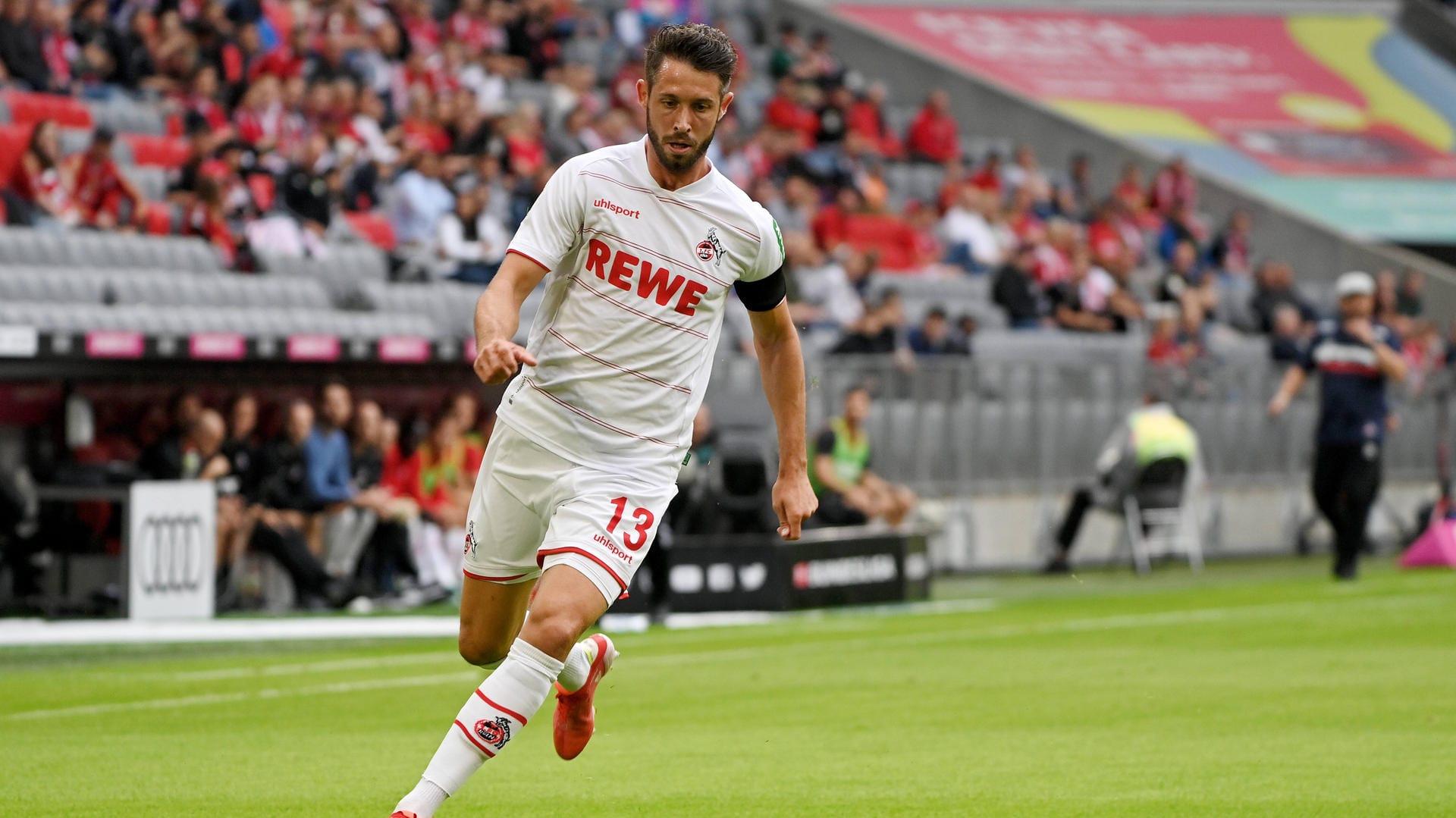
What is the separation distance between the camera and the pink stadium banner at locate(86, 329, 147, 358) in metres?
15.2

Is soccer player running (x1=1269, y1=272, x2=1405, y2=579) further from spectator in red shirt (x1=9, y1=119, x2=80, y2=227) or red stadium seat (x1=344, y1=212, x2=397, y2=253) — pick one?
spectator in red shirt (x1=9, y1=119, x2=80, y2=227)

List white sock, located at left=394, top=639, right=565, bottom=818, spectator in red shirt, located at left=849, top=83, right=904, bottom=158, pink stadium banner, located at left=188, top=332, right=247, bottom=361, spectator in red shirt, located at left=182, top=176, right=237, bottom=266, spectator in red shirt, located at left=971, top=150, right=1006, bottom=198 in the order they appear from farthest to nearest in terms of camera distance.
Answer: spectator in red shirt, located at left=849, top=83, right=904, bottom=158 → spectator in red shirt, located at left=971, top=150, right=1006, bottom=198 → spectator in red shirt, located at left=182, top=176, right=237, bottom=266 → pink stadium banner, located at left=188, top=332, right=247, bottom=361 → white sock, located at left=394, top=639, right=565, bottom=818

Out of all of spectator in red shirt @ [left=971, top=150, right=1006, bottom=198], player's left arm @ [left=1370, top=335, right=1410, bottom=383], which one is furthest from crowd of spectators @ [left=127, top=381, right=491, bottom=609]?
spectator in red shirt @ [left=971, top=150, right=1006, bottom=198]

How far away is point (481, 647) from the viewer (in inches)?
270

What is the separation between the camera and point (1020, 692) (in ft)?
36.0

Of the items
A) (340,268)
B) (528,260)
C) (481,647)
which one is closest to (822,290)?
(340,268)

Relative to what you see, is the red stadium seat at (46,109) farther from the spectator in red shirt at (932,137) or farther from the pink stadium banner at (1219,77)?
the pink stadium banner at (1219,77)

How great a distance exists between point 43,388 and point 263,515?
2034mm

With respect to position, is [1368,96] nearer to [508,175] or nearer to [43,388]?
[508,175]

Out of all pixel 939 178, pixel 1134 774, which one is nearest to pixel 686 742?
pixel 1134 774

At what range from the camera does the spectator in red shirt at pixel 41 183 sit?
1666 centimetres

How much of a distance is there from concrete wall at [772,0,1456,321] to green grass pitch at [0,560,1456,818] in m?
15.5

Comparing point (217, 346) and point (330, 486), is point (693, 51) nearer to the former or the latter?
point (217, 346)

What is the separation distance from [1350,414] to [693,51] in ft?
43.4
